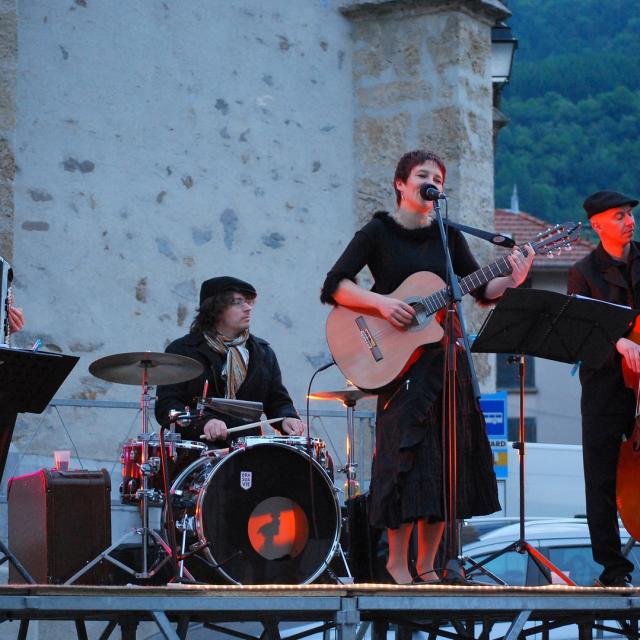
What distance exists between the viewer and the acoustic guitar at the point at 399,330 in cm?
567

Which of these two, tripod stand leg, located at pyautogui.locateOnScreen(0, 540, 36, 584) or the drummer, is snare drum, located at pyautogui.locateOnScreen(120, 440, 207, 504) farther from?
→ tripod stand leg, located at pyautogui.locateOnScreen(0, 540, 36, 584)

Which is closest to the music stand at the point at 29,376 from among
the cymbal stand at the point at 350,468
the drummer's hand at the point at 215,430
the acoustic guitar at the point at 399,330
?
the acoustic guitar at the point at 399,330

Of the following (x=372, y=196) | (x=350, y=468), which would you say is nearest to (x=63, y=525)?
(x=350, y=468)

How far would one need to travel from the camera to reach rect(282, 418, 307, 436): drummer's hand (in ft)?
22.9

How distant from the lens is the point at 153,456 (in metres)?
6.88

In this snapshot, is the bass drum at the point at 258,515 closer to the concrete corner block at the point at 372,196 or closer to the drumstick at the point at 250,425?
the drumstick at the point at 250,425

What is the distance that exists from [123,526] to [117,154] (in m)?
2.94

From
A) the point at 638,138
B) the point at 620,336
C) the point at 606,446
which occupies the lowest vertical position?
the point at 606,446

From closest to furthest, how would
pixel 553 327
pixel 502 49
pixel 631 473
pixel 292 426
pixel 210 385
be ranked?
pixel 553 327, pixel 631 473, pixel 292 426, pixel 210 385, pixel 502 49

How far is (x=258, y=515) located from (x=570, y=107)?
185 feet

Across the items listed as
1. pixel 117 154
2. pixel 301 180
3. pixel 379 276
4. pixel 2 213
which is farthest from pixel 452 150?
pixel 379 276

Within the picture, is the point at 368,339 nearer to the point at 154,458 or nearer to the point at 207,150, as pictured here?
the point at 154,458

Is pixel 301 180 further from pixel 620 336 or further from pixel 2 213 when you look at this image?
pixel 620 336

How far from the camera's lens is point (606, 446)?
20.0ft
